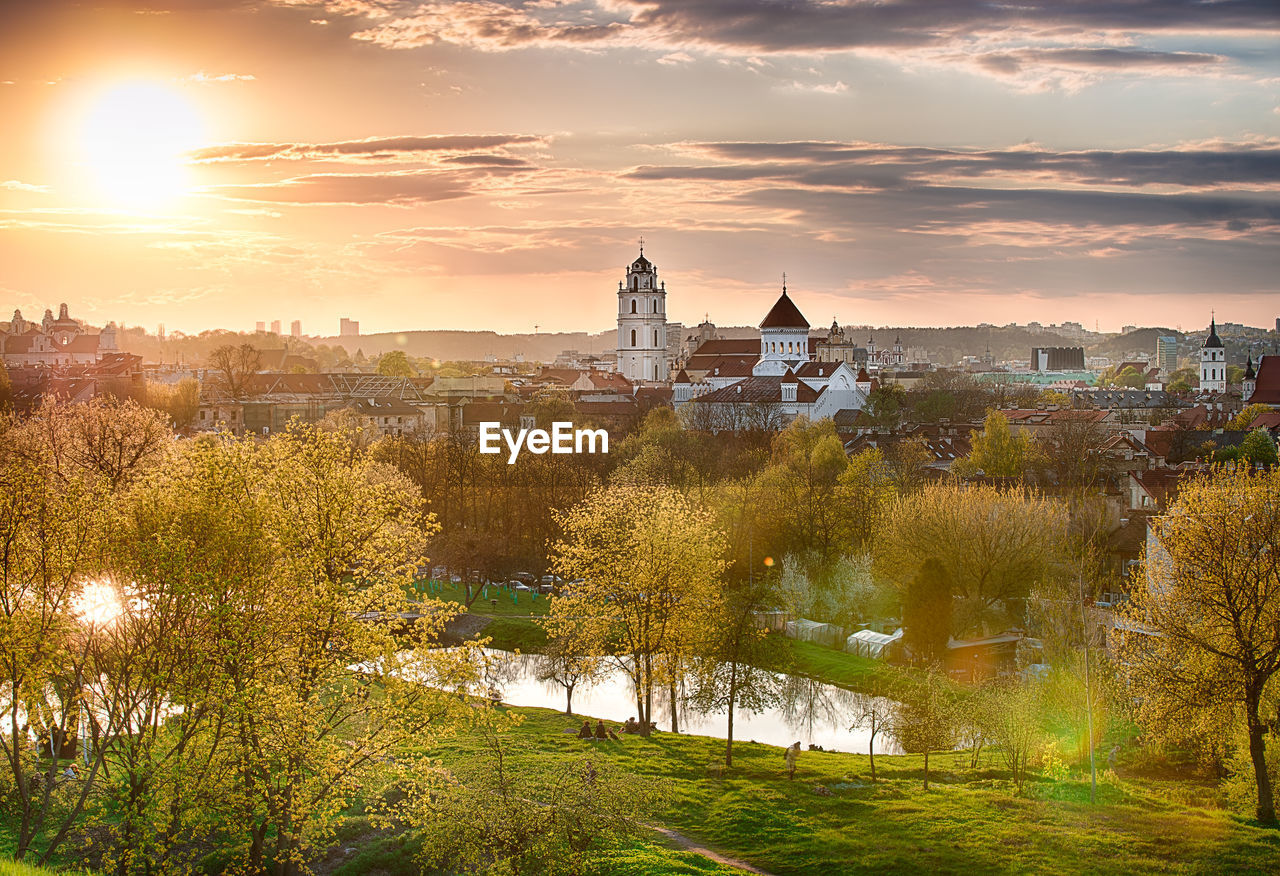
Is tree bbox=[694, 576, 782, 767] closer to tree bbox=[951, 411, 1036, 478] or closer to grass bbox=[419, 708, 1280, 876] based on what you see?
grass bbox=[419, 708, 1280, 876]

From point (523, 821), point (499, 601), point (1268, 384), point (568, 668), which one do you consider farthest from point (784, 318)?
point (523, 821)

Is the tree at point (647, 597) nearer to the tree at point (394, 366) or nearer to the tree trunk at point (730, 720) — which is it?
the tree trunk at point (730, 720)

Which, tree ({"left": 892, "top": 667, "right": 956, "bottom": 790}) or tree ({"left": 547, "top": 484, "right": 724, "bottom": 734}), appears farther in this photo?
tree ({"left": 547, "top": 484, "right": 724, "bottom": 734})

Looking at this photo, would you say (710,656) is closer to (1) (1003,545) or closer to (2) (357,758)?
(2) (357,758)

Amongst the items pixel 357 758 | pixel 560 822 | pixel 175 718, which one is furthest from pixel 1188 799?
pixel 175 718

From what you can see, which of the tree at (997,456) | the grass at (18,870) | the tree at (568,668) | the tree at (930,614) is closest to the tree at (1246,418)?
the tree at (997,456)

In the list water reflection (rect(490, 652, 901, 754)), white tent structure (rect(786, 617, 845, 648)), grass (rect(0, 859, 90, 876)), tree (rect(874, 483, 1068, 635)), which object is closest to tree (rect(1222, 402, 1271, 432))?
tree (rect(874, 483, 1068, 635))

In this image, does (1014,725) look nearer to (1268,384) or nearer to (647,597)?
(647,597)
